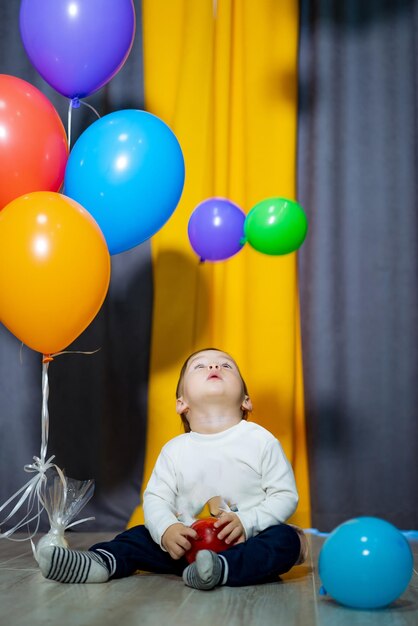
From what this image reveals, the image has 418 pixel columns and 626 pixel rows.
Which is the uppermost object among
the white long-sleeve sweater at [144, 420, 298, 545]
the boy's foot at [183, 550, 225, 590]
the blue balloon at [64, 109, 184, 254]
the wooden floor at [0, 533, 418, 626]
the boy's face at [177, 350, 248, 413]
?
the blue balloon at [64, 109, 184, 254]

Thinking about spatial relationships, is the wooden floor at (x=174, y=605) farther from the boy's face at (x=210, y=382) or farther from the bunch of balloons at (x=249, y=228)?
the bunch of balloons at (x=249, y=228)

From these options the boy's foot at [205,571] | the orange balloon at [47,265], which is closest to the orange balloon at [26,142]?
the orange balloon at [47,265]

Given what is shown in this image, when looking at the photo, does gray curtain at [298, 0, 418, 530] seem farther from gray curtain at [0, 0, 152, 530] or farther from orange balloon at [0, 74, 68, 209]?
orange balloon at [0, 74, 68, 209]

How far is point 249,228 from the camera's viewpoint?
7.09ft

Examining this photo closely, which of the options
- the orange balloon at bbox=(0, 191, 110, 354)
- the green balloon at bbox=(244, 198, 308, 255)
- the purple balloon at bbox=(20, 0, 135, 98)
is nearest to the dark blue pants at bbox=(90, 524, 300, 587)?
the orange balloon at bbox=(0, 191, 110, 354)

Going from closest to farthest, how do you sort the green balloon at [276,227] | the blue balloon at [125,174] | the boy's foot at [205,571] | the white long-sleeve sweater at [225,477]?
the boy's foot at [205,571]
the white long-sleeve sweater at [225,477]
the blue balloon at [125,174]
the green balloon at [276,227]

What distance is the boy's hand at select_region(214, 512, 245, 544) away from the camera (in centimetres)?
175

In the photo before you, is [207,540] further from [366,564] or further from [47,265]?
[47,265]

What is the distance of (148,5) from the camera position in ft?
9.34

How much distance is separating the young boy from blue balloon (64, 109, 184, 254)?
0.39m

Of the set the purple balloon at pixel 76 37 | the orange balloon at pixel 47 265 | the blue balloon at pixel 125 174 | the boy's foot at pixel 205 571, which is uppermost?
the purple balloon at pixel 76 37

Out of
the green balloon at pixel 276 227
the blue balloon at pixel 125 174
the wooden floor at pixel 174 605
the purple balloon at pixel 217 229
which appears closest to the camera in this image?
the wooden floor at pixel 174 605

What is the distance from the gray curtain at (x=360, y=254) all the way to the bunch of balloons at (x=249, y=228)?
60 centimetres

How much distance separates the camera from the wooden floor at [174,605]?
1414mm
